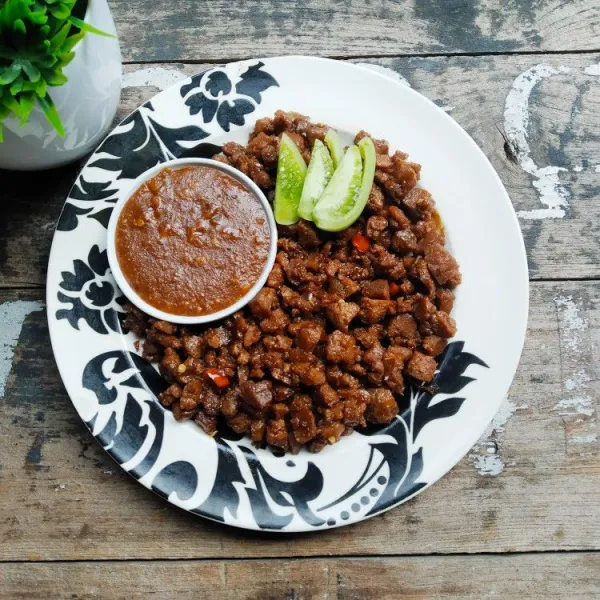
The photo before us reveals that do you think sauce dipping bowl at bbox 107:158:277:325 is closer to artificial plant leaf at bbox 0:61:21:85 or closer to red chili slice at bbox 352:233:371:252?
red chili slice at bbox 352:233:371:252

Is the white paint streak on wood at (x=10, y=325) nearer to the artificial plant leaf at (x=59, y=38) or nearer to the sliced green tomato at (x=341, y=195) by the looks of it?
the artificial plant leaf at (x=59, y=38)

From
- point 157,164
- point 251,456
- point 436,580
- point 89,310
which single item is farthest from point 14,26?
point 436,580

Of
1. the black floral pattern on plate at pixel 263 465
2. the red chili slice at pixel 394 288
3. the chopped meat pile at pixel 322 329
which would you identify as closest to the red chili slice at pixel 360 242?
the chopped meat pile at pixel 322 329

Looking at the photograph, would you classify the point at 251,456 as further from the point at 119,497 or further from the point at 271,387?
the point at 119,497

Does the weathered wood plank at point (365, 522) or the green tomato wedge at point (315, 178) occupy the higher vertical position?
the green tomato wedge at point (315, 178)

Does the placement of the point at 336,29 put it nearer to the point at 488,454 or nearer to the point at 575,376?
the point at 575,376
